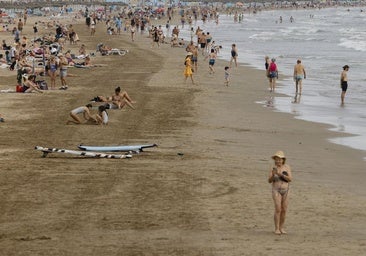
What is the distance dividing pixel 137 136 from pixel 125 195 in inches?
236

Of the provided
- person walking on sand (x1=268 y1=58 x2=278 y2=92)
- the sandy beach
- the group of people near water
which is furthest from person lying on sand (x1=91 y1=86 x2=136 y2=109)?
person walking on sand (x1=268 y1=58 x2=278 y2=92)

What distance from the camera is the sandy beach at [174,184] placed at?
34.8ft

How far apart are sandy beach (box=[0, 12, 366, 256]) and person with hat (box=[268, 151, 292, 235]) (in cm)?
23

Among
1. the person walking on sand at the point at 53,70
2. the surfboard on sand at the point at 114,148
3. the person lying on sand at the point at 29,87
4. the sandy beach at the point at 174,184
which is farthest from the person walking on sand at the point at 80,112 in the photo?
the person walking on sand at the point at 53,70

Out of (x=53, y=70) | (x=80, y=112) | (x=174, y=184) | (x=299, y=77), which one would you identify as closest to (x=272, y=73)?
(x=299, y=77)

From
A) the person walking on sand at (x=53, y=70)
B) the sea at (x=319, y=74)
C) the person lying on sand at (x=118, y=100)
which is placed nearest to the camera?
the person lying on sand at (x=118, y=100)

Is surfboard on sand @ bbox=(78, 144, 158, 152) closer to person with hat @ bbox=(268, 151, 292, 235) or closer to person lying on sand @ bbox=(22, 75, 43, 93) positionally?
person with hat @ bbox=(268, 151, 292, 235)

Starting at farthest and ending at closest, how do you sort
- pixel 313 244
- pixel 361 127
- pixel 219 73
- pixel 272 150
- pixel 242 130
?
pixel 219 73
pixel 361 127
pixel 242 130
pixel 272 150
pixel 313 244

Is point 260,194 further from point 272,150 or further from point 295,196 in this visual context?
point 272,150

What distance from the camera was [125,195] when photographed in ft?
42.7

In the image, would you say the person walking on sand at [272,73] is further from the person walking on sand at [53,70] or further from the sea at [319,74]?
the person walking on sand at [53,70]

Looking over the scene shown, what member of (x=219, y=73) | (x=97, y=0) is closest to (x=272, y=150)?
(x=219, y=73)

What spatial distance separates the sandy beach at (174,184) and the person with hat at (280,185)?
9.1 inches

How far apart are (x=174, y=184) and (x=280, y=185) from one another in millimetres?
3471
